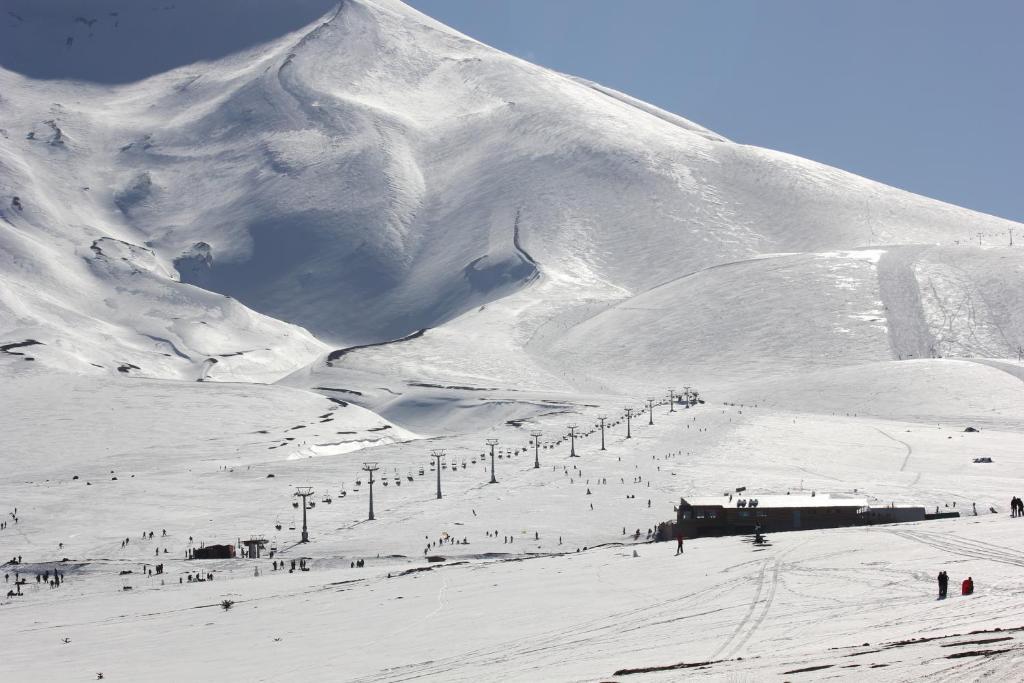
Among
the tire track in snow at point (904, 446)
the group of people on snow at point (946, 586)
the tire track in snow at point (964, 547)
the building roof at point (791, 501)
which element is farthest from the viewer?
the tire track in snow at point (904, 446)

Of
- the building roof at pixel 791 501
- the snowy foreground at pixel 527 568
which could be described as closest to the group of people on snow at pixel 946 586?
the snowy foreground at pixel 527 568

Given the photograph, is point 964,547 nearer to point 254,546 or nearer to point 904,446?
point 254,546

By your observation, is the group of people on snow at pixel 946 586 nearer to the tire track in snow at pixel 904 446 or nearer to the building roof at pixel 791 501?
the building roof at pixel 791 501

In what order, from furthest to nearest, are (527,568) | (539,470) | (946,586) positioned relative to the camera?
(539,470) → (527,568) → (946,586)

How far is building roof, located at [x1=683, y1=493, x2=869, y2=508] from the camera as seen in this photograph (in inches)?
2130

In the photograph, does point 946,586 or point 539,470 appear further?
point 539,470

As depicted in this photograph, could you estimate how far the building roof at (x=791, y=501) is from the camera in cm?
5409

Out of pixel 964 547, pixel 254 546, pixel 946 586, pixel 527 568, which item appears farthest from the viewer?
pixel 254 546

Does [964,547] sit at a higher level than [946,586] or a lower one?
higher

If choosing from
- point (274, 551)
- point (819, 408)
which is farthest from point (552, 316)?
point (274, 551)

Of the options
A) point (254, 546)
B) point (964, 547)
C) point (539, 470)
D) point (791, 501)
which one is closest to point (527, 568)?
point (964, 547)

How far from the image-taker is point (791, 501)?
5653 cm

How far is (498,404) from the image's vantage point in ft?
409

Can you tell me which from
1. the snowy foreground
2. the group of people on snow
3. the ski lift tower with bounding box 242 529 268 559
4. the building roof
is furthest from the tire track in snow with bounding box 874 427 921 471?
the group of people on snow
